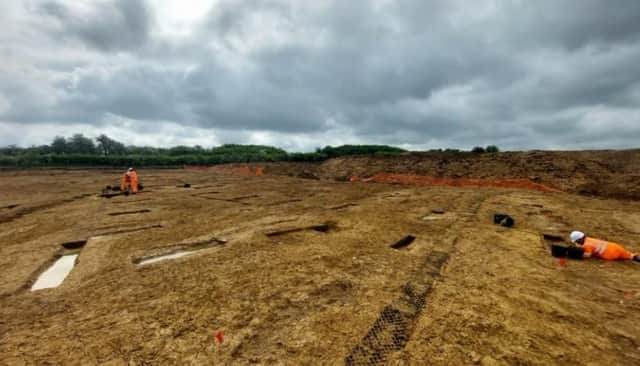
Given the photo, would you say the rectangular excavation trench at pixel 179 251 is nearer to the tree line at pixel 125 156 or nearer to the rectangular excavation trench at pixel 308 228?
the rectangular excavation trench at pixel 308 228

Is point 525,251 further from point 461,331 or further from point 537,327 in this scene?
point 461,331

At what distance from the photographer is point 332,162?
3388cm

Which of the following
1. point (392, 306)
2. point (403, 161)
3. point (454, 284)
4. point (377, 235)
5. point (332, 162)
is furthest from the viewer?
point (332, 162)

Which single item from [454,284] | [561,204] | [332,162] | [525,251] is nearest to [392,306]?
[454,284]

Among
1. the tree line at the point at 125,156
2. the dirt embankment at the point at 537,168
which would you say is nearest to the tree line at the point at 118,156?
the tree line at the point at 125,156

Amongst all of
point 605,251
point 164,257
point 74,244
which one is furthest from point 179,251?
point 605,251

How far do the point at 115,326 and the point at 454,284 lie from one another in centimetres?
473

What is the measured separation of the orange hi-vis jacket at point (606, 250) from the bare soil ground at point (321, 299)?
0.22m

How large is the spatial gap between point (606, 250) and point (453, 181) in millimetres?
16966

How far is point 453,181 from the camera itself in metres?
21.5

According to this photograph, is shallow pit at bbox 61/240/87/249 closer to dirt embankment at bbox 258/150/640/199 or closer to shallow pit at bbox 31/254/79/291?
shallow pit at bbox 31/254/79/291

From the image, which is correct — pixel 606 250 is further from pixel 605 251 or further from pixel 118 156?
pixel 118 156

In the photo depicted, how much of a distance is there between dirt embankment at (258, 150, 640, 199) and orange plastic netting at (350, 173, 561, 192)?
2.19 feet

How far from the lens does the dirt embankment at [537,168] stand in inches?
616
